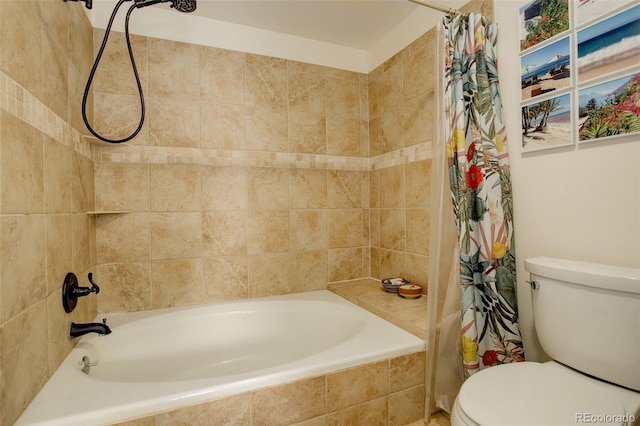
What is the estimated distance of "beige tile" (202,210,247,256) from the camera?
217 cm

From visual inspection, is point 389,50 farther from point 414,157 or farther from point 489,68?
point 489,68

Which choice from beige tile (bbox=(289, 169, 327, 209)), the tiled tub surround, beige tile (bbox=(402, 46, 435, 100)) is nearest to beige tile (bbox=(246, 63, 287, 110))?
the tiled tub surround

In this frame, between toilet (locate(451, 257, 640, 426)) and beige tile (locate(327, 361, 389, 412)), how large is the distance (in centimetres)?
44

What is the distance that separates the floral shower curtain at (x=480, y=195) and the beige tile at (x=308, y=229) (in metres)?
1.17

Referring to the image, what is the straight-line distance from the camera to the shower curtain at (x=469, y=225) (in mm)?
1467

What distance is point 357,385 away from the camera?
4.63ft

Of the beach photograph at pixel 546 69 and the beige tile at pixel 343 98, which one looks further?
the beige tile at pixel 343 98

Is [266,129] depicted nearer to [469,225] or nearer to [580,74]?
[469,225]

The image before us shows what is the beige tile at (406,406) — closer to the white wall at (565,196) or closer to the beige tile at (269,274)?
the white wall at (565,196)

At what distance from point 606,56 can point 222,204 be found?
2.06 metres

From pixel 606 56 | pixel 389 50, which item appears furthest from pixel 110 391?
pixel 389 50

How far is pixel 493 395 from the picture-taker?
3.41 ft

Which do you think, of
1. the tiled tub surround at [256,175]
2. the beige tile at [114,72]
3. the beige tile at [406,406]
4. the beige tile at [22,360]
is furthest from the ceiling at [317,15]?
the beige tile at [406,406]

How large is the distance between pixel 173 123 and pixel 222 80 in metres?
0.45
